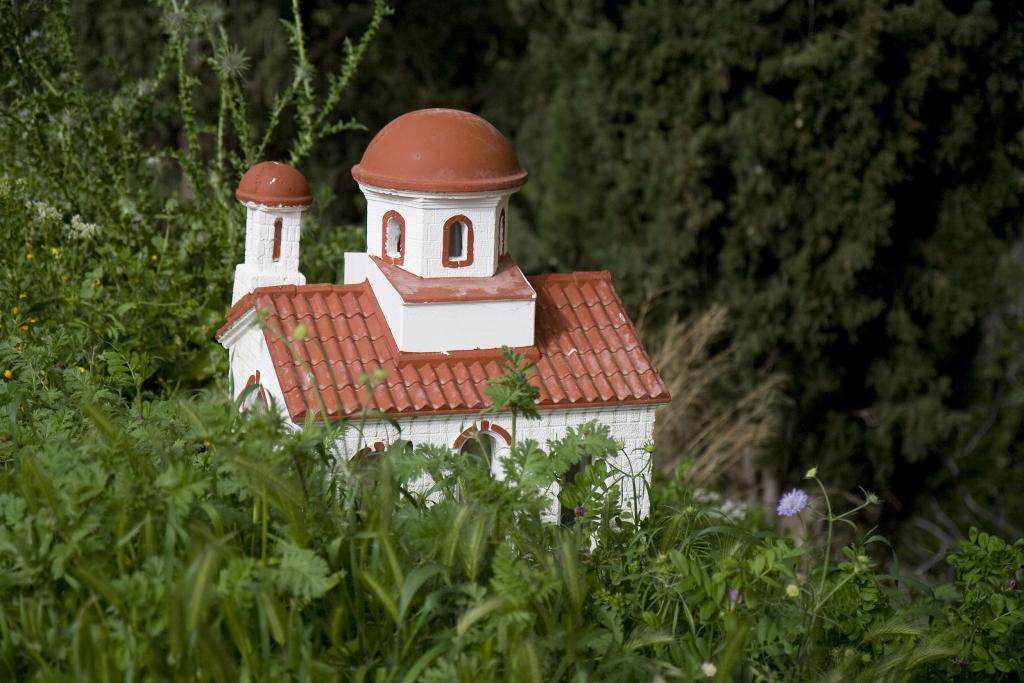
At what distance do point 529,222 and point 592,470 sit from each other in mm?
12817

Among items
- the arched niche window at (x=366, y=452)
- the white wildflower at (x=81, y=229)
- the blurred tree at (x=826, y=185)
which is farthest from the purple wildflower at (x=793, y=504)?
the blurred tree at (x=826, y=185)

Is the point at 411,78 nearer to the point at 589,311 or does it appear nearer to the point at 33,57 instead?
the point at 33,57

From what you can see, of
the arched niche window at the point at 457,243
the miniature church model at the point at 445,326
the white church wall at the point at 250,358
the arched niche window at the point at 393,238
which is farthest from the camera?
the arched niche window at the point at 393,238

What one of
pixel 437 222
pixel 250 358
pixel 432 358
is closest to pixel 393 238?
pixel 437 222

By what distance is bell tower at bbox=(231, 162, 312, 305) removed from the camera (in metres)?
6.26

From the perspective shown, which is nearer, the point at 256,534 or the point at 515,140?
the point at 256,534

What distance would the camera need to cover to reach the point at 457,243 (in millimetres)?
5895

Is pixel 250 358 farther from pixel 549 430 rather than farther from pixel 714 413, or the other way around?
pixel 714 413

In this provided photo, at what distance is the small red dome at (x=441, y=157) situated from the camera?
5.68 meters

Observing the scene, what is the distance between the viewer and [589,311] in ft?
20.2

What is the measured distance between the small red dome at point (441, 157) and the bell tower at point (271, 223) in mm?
561

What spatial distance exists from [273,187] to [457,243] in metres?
1.03

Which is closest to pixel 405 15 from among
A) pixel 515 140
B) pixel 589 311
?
pixel 515 140

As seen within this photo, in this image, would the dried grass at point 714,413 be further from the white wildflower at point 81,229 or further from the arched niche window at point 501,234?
the white wildflower at point 81,229
